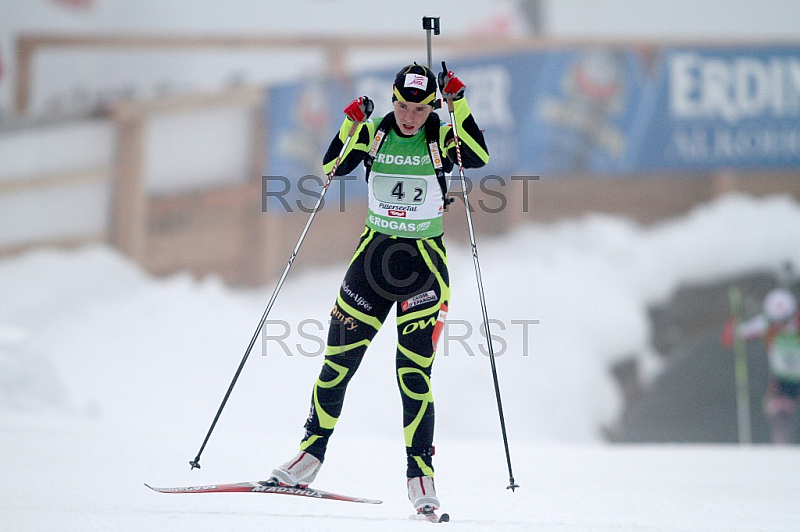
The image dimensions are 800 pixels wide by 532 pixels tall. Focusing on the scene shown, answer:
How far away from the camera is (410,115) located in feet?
12.0

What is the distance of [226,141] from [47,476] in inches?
314

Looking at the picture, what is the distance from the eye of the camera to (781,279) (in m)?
12.2

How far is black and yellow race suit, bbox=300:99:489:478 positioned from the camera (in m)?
3.61

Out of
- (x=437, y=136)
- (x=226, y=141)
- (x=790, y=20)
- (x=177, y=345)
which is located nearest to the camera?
(x=437, y=136)

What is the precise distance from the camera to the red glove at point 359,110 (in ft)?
12.5

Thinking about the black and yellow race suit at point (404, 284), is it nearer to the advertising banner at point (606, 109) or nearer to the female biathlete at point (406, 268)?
the female biathlete at point (406, 268)

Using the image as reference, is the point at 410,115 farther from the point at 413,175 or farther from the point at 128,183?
the point at 128,183

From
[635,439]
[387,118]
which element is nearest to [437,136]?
[387,118]

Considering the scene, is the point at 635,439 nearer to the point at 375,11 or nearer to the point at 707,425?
the point at 707,425

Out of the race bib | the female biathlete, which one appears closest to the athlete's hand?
the female biathlete

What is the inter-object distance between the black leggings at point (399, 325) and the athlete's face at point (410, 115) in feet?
1.57

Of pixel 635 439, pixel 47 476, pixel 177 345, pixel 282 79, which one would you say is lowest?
pixel 635 439

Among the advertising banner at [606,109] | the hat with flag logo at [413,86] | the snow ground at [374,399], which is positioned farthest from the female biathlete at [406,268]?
the advertising banner at [606,109]

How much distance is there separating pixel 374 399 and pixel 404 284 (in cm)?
635
